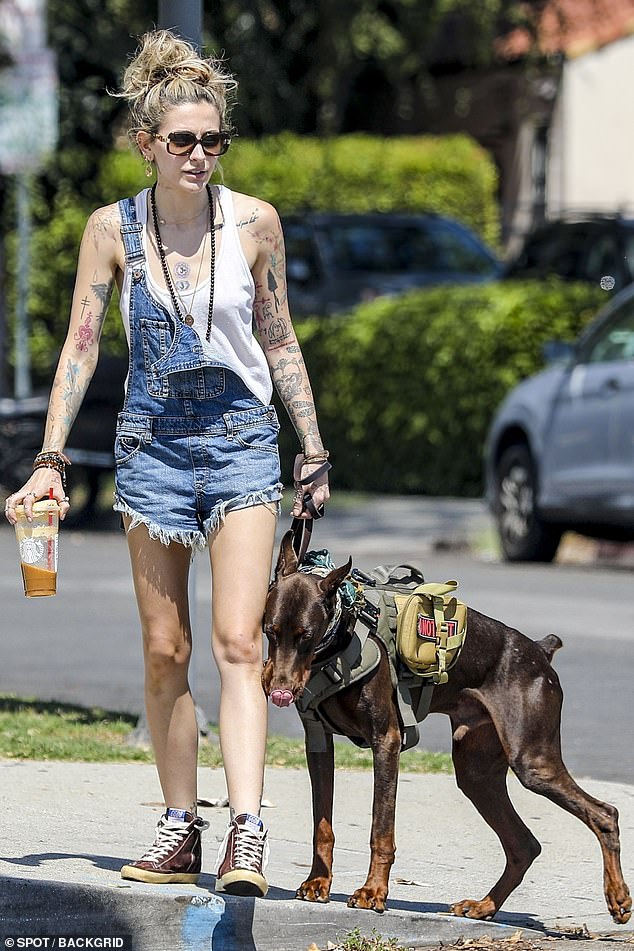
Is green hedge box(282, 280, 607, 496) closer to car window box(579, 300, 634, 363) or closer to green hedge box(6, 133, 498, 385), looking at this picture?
car window box(579, 300, 634, 363)

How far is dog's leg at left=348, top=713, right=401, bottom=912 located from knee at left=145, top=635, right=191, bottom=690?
555 mm

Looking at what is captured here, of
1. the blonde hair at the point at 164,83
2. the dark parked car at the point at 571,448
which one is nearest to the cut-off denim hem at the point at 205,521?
the blonde hair at the point at 164,83

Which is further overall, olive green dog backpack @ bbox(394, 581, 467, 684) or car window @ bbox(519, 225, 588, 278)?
car window @ bbox(519, 225, 588, 278)

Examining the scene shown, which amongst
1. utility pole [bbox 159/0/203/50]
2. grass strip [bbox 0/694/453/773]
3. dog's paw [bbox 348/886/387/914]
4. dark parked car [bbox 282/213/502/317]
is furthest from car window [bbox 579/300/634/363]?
dog's paw [bbox 348/886/387/914]

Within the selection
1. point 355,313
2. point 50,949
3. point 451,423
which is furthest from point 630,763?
point 355,313

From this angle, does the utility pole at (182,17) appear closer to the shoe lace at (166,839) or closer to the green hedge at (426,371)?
the shoe lace at (166,839)

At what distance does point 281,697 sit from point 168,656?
1.67 feet

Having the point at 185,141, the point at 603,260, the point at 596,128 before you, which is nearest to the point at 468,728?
the point at 185,141

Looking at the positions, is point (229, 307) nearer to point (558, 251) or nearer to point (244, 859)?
point (244, 859)

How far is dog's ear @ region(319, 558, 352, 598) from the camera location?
444 centimetres

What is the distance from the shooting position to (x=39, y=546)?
447 centimetres

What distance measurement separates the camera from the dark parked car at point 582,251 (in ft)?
54.1

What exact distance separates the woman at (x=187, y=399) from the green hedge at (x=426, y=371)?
11.5 m

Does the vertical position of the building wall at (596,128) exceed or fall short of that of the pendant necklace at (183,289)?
it exceeds it
